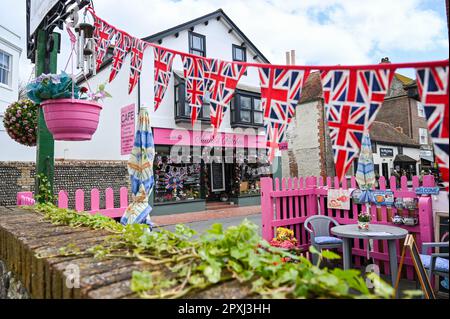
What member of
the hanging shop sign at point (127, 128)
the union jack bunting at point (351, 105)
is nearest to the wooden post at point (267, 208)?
the union jack bunting at point (351, 105)

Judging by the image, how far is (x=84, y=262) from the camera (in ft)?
4.94

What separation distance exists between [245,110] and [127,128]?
6271 mm

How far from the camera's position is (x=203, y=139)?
13.9 m

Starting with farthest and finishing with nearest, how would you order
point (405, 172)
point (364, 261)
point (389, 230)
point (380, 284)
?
point (405, 172) → point (364, 261) → point (389, 230) → point (380, 284)

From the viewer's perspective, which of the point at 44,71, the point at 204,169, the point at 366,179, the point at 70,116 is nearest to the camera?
the point at 70,116

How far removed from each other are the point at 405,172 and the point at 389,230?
22.5 metres

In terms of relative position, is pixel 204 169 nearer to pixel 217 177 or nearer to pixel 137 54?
pixel 217 177

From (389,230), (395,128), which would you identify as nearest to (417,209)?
(389,230)

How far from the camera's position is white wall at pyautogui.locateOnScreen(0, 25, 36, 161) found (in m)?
13.2

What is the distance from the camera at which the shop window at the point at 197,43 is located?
14250mm

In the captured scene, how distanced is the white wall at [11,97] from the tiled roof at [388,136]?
796 inches

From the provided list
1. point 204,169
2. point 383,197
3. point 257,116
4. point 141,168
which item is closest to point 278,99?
point 141,168
